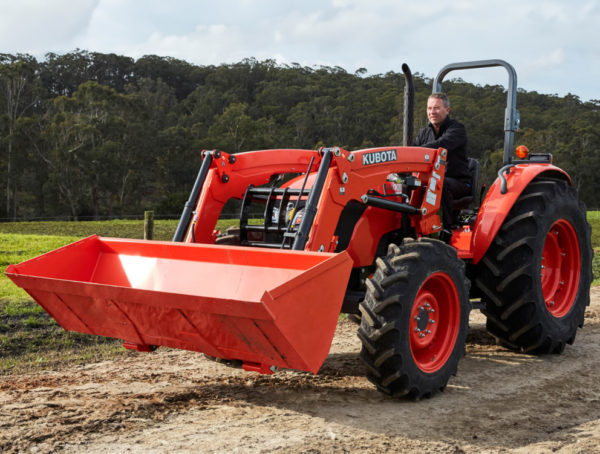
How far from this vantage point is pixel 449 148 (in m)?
5.80

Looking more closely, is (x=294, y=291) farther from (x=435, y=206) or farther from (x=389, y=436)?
(x=435, y=206)

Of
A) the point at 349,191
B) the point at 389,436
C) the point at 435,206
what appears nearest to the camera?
the point at 389,436

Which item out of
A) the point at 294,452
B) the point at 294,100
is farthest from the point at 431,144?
the point at 294,100

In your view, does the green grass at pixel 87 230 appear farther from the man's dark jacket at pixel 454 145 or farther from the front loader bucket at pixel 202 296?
the front loader bucket at pixel 202 296

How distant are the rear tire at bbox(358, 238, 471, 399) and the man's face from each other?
1825 millimetres

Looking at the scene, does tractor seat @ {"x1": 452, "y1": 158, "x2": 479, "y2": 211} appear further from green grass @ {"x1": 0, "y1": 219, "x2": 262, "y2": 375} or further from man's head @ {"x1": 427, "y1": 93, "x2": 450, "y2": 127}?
green grass @ {"x1": 0, "y1": 219, "x2": 262, "y2": 375}

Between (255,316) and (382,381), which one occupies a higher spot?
(255,316)

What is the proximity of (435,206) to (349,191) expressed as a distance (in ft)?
3.48

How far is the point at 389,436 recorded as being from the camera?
149 inches

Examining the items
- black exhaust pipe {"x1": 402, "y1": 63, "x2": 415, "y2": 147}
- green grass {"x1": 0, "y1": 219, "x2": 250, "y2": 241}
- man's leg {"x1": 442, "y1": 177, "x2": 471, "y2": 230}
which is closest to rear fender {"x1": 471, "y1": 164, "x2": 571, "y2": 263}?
man's leg {"x1": 442, "y1": 177, "x2": 471, "y2": 230}

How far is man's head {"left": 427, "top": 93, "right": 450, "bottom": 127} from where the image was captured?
6.05m

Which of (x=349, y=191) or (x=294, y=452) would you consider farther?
(x=349, y=191)

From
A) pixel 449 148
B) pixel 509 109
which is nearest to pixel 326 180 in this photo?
pixel 449 148

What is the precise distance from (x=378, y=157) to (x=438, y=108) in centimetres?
139
